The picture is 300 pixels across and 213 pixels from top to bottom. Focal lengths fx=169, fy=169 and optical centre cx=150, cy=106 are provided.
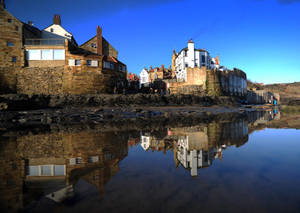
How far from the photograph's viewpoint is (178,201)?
2.56m

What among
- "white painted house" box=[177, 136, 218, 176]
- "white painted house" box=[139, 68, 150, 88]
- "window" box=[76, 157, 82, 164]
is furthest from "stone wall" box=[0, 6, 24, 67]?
"white painted house" box=[139, 68, 150, 88]

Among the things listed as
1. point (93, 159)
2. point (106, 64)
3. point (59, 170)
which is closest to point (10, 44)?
point (106, 64)

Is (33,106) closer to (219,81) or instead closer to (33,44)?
(33,44)

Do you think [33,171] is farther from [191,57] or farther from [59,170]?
[191,57]

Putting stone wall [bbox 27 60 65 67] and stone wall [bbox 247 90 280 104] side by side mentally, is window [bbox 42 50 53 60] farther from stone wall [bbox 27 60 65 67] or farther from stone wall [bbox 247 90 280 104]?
stone wall [bbox 247 90 280 104]

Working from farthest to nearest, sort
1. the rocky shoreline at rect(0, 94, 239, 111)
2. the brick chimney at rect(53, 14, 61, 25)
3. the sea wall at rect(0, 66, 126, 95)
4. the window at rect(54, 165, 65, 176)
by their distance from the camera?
the brick chimney at rect(53, 14, 61, 25), the sea wall at rect(0, 66, 126, 95), the rocky shoreline at rect(0, 94, 239, 111), the window at rect(54, 165, 65, 176)

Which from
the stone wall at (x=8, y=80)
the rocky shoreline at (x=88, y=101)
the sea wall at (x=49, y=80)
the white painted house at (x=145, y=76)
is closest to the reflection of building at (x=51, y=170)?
the rocky shoreline at (x=88, y=101)

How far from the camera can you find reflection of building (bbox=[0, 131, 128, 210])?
2.95m

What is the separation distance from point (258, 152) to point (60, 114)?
735 inches

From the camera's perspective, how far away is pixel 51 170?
4.02m

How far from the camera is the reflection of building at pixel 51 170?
2949mm

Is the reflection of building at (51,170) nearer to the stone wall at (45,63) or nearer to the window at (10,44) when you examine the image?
the stone wall at (45,63)

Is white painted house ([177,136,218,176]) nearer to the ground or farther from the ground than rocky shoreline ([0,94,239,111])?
nearer to the ground

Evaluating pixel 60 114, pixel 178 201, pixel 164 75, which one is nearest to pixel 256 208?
pixel 178 201
